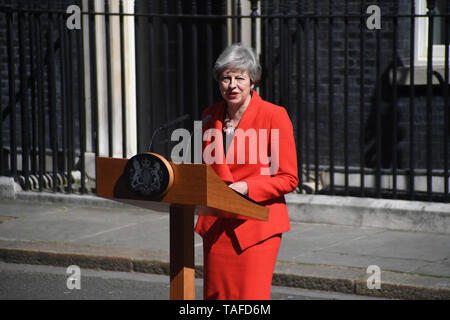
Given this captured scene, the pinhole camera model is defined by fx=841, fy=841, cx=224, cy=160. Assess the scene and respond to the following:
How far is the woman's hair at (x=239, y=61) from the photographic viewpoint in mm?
3875

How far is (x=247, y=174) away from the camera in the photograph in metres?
3.89

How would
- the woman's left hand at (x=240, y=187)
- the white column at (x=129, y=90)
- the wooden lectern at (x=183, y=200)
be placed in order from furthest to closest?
the white column at (x=129, y=90) < the woman's left hand at (x=240, y=187) < the wooden lectern at (x=183, y=200)

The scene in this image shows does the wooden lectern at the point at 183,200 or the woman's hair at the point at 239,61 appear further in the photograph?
the woman's hair at the point at 239,61

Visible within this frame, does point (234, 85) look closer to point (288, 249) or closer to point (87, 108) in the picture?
point (288, 249)

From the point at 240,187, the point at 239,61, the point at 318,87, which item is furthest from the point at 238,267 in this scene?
the point at 318,87

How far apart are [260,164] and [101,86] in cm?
678

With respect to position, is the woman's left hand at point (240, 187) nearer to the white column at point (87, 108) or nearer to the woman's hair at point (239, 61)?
the woman's hair at point (239, 61)

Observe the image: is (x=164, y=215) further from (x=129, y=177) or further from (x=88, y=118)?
(x=129, y=177)

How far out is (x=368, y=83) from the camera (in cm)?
946

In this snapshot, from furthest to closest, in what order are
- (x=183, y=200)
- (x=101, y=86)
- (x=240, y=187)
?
(x=101, y=86) → (x=240, y=187) → (x=183, y=200)

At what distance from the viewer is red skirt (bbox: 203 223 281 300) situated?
12.7ft

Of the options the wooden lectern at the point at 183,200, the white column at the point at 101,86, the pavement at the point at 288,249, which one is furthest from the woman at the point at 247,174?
the white column at the point at 101,86

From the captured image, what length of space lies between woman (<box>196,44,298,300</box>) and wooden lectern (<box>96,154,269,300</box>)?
0.76 ft

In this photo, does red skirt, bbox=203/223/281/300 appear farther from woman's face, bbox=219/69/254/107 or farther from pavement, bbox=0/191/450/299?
pavement, bbox=0/191/450/299
